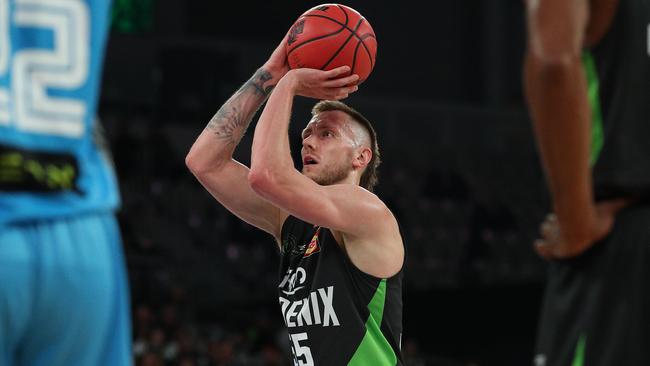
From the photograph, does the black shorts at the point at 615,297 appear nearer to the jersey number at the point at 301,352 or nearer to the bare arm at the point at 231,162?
the jersey number at the point at 301,352

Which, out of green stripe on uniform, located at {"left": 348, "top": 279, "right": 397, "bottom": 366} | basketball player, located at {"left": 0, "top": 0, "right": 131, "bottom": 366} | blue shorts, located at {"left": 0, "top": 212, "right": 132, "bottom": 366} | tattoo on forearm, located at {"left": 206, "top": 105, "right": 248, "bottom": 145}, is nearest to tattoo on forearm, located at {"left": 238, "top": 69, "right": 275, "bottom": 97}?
tattoo on forearm, located at {"left": 206, "top": 105, "right": 248, "bottom": 145}

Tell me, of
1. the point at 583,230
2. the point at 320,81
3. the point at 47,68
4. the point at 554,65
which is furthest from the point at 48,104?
the point at 320,81

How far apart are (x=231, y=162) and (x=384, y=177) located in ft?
44.8

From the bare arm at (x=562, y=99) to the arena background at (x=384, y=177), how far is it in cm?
913

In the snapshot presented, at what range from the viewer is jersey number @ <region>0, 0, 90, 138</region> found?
198cm

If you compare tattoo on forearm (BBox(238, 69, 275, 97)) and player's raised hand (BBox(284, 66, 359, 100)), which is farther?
tattoo on forearm (BBox(238, 69, 275, 97))

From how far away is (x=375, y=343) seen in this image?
155 inches

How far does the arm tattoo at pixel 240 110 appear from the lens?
4438 mm

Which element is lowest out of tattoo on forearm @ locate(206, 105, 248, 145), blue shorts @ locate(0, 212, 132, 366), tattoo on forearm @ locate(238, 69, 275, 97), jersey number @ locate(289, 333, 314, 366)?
jersey number @ locate(289, 333, 314, 366)

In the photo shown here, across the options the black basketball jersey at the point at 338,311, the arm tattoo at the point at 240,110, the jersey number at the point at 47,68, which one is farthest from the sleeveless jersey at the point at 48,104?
the arm tattoo at the point at 240,110

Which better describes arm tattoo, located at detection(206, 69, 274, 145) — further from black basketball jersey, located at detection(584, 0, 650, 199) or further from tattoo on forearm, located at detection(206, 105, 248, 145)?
black basketball jersey, located at detection(584, 0, 650, 199)

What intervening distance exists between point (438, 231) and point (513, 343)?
10.8 feet

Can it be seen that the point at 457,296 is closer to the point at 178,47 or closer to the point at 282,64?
the point at 178,47

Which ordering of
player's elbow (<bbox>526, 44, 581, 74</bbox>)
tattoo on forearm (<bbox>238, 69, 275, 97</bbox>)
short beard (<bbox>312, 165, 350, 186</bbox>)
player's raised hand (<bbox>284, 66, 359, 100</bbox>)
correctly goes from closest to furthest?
player's elbow (<bbox>526, 44, 581, 74</bbox>) → player's raised hand (<bbox>284, 66, 359, 100</bbox>) → short beard (<bbox>312, 165, 350, 186</bbox>) → tattoo on forearm (<bbox>238, 69, 275, 97</bbox>)
